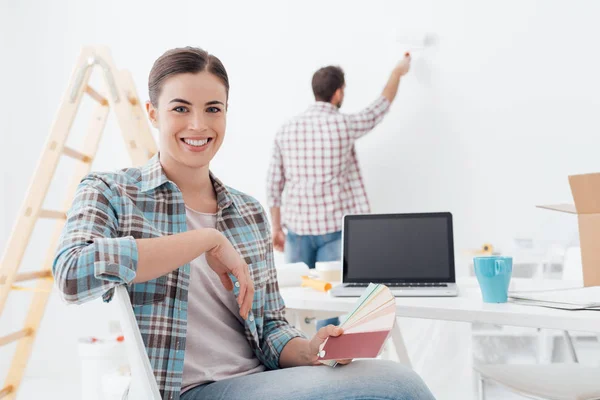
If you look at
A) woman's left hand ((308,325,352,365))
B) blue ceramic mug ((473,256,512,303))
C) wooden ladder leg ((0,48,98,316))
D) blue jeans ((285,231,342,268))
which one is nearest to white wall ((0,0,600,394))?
blue jeans ((285,231,342,268))

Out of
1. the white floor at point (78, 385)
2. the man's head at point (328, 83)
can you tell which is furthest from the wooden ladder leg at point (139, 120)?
the white floor at point (78, 385)

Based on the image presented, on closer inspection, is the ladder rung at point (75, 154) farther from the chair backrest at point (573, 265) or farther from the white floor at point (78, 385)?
the chair backrest at point (573, 265)

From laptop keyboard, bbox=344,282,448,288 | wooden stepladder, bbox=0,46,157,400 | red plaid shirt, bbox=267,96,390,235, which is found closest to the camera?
laptop keyboard, bbox=344,282,448,288

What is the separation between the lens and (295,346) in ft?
4.00

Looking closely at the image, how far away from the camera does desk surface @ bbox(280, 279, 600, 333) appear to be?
116 cm

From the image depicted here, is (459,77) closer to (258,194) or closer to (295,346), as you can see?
(258,194)

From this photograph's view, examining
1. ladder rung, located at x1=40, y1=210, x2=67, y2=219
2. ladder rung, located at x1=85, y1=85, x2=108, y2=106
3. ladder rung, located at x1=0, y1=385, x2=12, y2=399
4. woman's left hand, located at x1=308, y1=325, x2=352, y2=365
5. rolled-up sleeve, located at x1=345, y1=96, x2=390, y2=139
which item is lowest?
ladder rung, located at x1=0, y1=385, x2=12, y2=399

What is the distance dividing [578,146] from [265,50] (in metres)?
1.63

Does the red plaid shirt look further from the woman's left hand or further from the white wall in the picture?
the woman's left hand

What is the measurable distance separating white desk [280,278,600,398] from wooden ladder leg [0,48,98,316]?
111 centimetres

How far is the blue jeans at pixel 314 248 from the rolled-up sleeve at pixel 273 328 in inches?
63.7

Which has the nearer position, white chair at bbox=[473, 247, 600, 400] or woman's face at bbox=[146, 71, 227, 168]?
woman's face at bbox=[146, 71, 227, 168]

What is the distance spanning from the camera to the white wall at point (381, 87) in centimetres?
281

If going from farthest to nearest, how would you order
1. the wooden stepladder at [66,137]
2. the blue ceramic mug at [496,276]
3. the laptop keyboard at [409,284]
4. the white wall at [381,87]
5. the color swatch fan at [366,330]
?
the white wall at [381,87] → the wooden stepladder at [66,137] → the laptop keyboard at [409,284] → the blue ceramic mug at [496,276] → the color swatch fan at [366,330]
